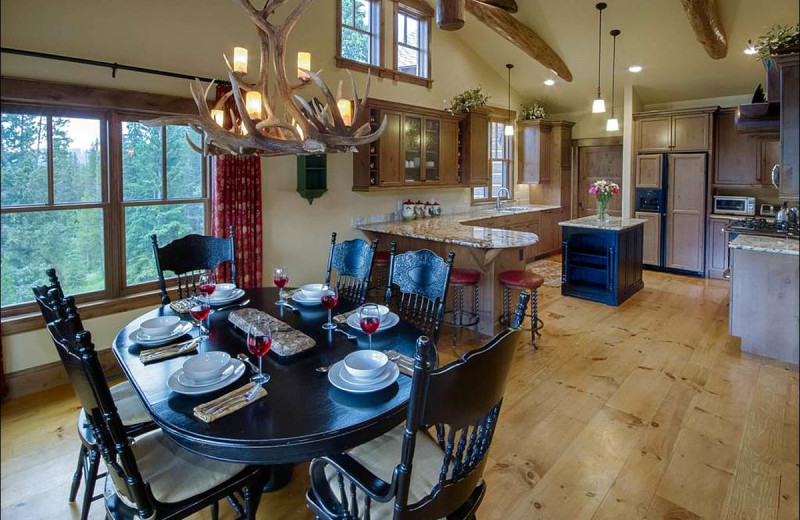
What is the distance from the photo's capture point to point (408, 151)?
5.42 m

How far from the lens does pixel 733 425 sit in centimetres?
277

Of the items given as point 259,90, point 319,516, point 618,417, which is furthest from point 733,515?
point 259,90

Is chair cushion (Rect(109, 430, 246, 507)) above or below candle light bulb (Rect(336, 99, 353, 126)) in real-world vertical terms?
below

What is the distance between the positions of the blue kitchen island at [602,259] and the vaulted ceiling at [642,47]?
2.21 metres

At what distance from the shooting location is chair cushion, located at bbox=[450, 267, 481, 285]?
407cm

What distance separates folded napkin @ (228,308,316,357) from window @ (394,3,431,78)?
4.19 m

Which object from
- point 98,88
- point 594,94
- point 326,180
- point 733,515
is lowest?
point 733,515

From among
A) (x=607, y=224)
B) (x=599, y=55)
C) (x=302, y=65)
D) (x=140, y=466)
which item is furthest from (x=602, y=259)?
(x=140, y=466)

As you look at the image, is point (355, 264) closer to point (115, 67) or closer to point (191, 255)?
point (191, 255)

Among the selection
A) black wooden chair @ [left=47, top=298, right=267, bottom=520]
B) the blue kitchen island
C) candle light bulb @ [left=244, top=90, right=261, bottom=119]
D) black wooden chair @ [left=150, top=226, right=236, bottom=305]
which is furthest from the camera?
the blue kitchen island

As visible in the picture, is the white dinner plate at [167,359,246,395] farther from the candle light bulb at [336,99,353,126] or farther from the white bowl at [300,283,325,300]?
the candle light bulb at [336,99,353,126]

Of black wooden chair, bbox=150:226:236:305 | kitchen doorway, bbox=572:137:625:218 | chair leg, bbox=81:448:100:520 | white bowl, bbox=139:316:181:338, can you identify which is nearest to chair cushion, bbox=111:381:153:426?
chair leg, bbox=81:448:100:520

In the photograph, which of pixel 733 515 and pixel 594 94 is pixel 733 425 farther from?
pixel 594 94

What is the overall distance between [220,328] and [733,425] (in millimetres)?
2992
